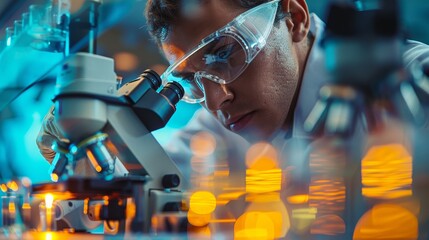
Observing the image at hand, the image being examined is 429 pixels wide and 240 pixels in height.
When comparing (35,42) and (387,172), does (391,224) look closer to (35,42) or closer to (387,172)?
(387,172)

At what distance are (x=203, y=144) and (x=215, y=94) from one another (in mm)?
1283

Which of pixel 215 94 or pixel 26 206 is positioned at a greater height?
pixel 215 94

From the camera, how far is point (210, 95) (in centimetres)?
187

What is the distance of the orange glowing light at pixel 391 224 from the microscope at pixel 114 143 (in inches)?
30.7

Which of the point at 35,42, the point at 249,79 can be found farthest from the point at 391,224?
the point at 35,42

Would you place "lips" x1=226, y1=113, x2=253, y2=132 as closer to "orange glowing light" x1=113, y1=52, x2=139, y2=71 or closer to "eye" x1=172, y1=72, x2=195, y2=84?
"eye" x1=172, y1=72, x2=195, y2=84

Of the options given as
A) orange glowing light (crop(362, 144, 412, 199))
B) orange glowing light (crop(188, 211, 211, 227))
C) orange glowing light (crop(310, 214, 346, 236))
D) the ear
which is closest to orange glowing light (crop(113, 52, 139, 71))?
the ear

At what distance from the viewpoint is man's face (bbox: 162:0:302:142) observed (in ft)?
6.15

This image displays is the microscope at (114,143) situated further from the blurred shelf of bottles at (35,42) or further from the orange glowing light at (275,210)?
the orange glowing light at (275,210)

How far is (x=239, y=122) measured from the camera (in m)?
2.06

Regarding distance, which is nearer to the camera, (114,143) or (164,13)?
(114,143)

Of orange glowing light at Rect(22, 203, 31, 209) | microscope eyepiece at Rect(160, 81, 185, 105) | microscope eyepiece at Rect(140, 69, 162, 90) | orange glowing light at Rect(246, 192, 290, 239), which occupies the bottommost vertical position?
orange glowing light at Rect(246, 192, 290, 239)

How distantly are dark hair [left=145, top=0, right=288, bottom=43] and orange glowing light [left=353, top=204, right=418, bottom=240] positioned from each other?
823 millimetres

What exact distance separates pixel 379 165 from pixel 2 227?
1.25m
